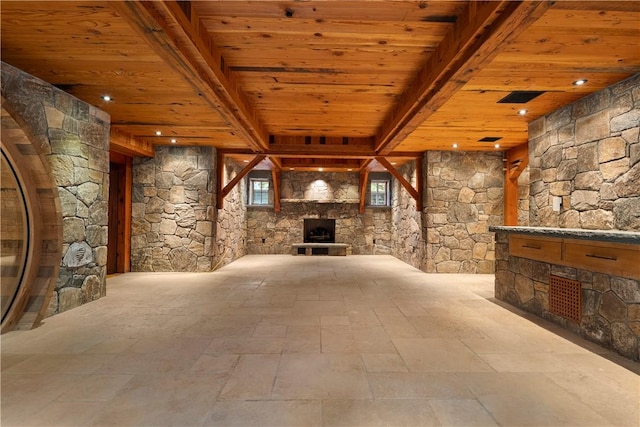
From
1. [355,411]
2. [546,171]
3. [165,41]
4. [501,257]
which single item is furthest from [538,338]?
[165,41]

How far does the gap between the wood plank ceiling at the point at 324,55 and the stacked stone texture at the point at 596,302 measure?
6.13ft

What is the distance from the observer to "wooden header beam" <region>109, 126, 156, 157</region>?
4539 millimetres

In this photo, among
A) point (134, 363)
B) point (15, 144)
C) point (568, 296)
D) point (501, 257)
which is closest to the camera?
point (134, 363)

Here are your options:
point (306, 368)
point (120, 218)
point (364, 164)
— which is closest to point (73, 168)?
point (120, 218)

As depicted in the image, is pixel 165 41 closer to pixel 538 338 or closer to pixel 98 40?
pixel 98 40

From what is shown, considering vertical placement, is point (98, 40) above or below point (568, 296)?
above

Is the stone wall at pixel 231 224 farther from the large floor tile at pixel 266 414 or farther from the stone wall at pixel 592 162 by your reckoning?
the stone wall at pixel 592 162

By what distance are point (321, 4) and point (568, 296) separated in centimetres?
326

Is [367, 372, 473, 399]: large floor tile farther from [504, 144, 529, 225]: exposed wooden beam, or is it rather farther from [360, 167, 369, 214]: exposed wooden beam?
[360, 167, 369, 214]: exposed wooden beam

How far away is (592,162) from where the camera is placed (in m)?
3.19

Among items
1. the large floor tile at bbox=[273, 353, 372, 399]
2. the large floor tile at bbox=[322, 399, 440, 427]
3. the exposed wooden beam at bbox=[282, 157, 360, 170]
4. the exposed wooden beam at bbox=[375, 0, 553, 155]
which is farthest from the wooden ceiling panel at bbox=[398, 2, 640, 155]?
the exposed wooden beam at bbox=[282, 157, 360, 170]

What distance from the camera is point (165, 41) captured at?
1.89 m

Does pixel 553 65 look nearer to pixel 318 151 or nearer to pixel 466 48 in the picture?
pixel 466 48

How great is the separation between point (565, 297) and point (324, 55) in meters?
3.15
